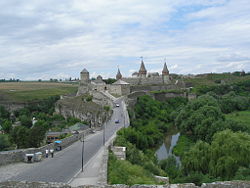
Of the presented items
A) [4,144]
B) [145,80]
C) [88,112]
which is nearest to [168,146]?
[88,112]

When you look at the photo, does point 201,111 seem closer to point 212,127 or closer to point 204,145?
point 212,127

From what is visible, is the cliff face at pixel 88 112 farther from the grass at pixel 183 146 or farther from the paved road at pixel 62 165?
the paved road at pixel 62 165

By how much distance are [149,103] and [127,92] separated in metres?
5.33

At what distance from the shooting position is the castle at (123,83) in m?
53.2

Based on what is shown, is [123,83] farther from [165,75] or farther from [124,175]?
[124,175]

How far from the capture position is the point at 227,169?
17609 mm

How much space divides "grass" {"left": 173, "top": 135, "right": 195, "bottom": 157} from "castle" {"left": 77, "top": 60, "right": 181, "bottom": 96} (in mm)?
21151

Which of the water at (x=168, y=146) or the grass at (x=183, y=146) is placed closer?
the water at (x=168, y=146)

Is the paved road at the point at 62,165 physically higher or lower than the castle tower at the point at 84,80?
lower

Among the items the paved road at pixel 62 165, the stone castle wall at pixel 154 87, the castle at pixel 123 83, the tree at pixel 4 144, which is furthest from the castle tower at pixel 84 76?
the paved road at pixel 62 165

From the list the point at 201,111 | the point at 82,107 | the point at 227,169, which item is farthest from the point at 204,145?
the point at 82,107

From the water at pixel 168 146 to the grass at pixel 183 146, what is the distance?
22.0 inches

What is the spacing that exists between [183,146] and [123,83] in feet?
83.1

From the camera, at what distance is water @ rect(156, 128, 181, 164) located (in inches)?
1119
